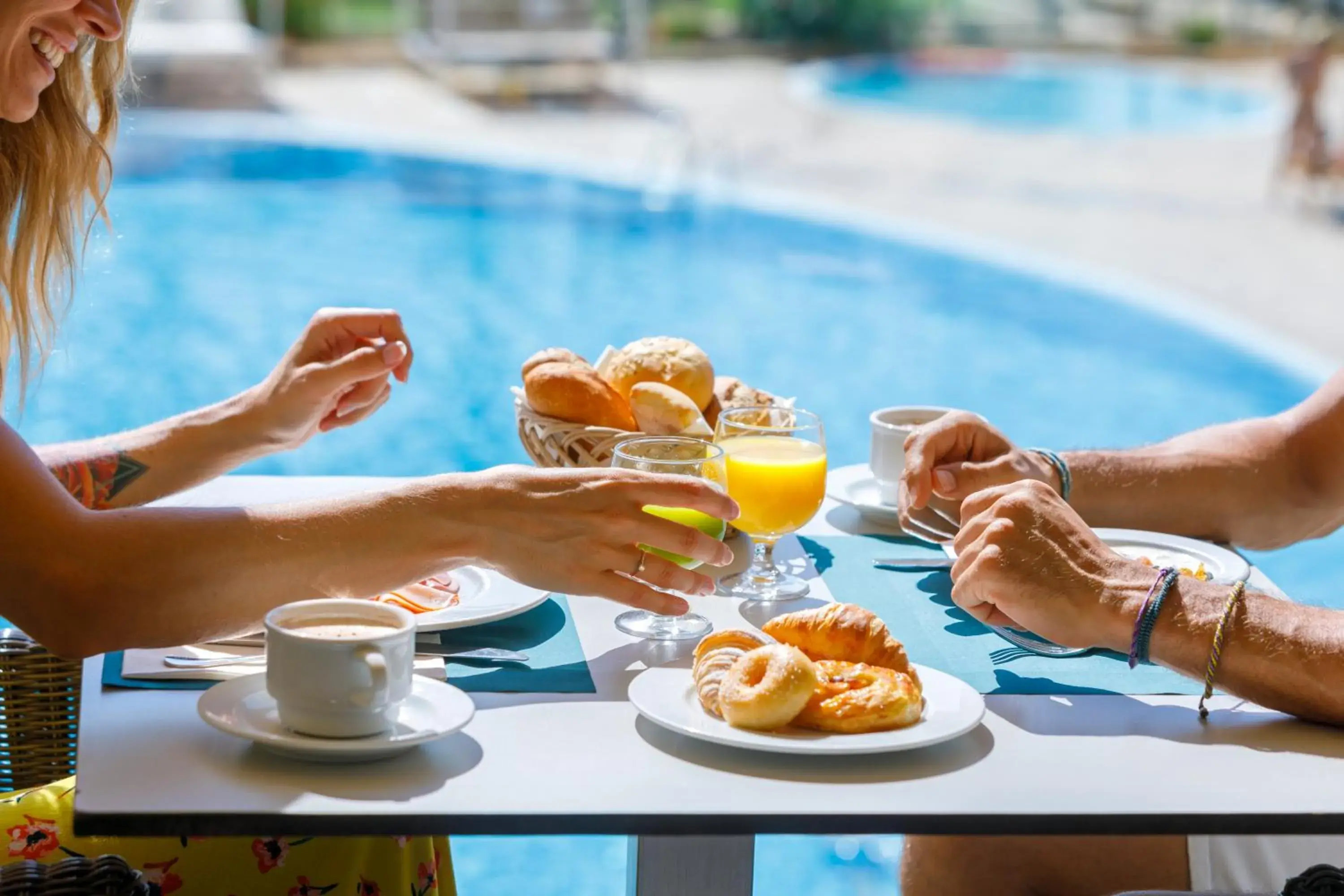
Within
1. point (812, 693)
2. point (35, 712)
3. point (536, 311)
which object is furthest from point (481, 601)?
point (536, 311)

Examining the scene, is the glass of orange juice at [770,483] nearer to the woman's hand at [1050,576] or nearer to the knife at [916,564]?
the knife at [916,564]

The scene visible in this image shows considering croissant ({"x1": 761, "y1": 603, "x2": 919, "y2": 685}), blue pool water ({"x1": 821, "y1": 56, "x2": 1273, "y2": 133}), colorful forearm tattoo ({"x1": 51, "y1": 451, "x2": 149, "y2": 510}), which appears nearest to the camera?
croissant ({"x1": 761, "y1": 603, "x2": 919, "y2": 685})

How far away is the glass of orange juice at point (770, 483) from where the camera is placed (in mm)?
1662

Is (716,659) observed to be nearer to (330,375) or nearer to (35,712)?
(330,375)

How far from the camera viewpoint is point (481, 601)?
158 centimetres

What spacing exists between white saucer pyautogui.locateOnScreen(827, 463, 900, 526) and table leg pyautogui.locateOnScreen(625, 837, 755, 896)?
62cm

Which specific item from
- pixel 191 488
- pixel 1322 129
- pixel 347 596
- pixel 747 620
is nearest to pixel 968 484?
pixel 747 620

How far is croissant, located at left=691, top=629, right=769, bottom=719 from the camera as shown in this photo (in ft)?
4.29

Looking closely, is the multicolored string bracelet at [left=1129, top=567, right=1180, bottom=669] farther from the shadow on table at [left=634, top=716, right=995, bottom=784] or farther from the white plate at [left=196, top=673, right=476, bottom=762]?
the white plate at [left=196, top=673, right=476, bottom=762]

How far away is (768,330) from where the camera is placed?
268 inches

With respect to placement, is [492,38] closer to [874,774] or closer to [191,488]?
[191,488]

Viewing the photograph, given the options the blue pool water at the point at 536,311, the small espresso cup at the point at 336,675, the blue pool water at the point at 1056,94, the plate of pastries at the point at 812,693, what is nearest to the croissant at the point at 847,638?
the plate of pastries at the point at 812,693

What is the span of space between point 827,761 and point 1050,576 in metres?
0.32

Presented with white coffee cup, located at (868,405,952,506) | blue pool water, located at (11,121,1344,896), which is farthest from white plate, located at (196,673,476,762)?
blue pool water, located at (11,121,1344,896)
